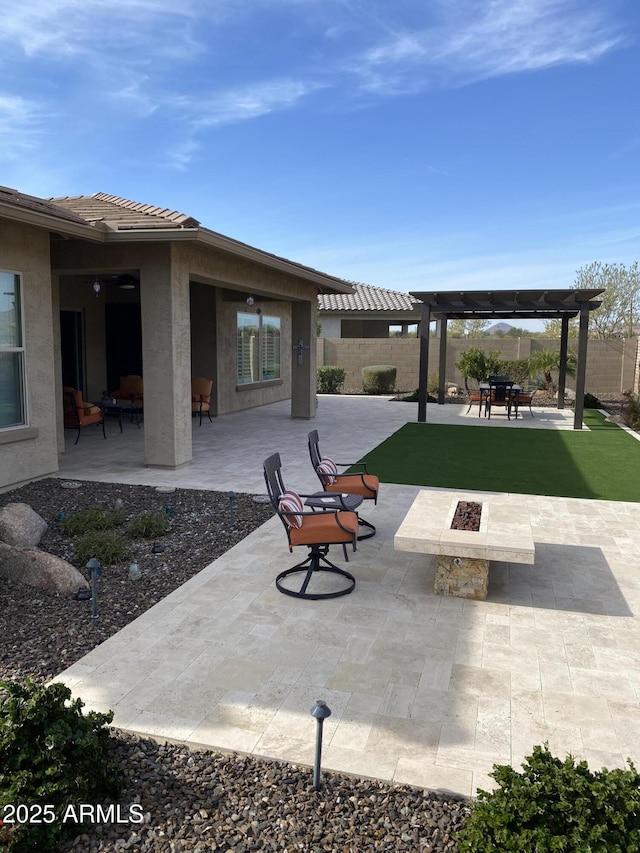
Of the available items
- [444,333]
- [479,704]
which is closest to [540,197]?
[444,333]

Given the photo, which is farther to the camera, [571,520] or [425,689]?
[571,520]

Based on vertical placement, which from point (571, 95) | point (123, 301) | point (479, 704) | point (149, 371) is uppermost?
point (571, 95)

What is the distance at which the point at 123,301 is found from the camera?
50.8 feet

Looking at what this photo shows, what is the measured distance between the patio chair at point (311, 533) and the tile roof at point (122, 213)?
468cm

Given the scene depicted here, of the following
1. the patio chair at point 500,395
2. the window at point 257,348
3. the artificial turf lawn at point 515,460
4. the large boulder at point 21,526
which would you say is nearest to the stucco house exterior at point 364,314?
the window at point 257,348

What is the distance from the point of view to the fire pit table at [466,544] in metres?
5.10

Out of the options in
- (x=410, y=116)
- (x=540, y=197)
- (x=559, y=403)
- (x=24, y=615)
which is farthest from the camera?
(x=540, y=197)

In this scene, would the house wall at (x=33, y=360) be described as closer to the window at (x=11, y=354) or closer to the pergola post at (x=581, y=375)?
the window at (x=11, y=354)

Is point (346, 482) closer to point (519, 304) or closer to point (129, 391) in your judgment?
point (129, 391)

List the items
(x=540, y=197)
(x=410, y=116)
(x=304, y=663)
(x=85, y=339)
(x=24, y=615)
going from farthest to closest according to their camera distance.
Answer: (x=540, y=197) < (x=410, y=116) < (x=85, y=339) < (x=24, y=615) < (x=304, y=663)

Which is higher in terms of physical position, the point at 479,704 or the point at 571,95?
the point at 571,95

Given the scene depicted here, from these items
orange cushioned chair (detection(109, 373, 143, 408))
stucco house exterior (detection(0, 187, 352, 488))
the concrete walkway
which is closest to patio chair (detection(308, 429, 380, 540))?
the concrete walkway

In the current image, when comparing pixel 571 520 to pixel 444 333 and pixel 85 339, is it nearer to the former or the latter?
pixel 85 339

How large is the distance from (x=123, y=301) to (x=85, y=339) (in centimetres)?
133
